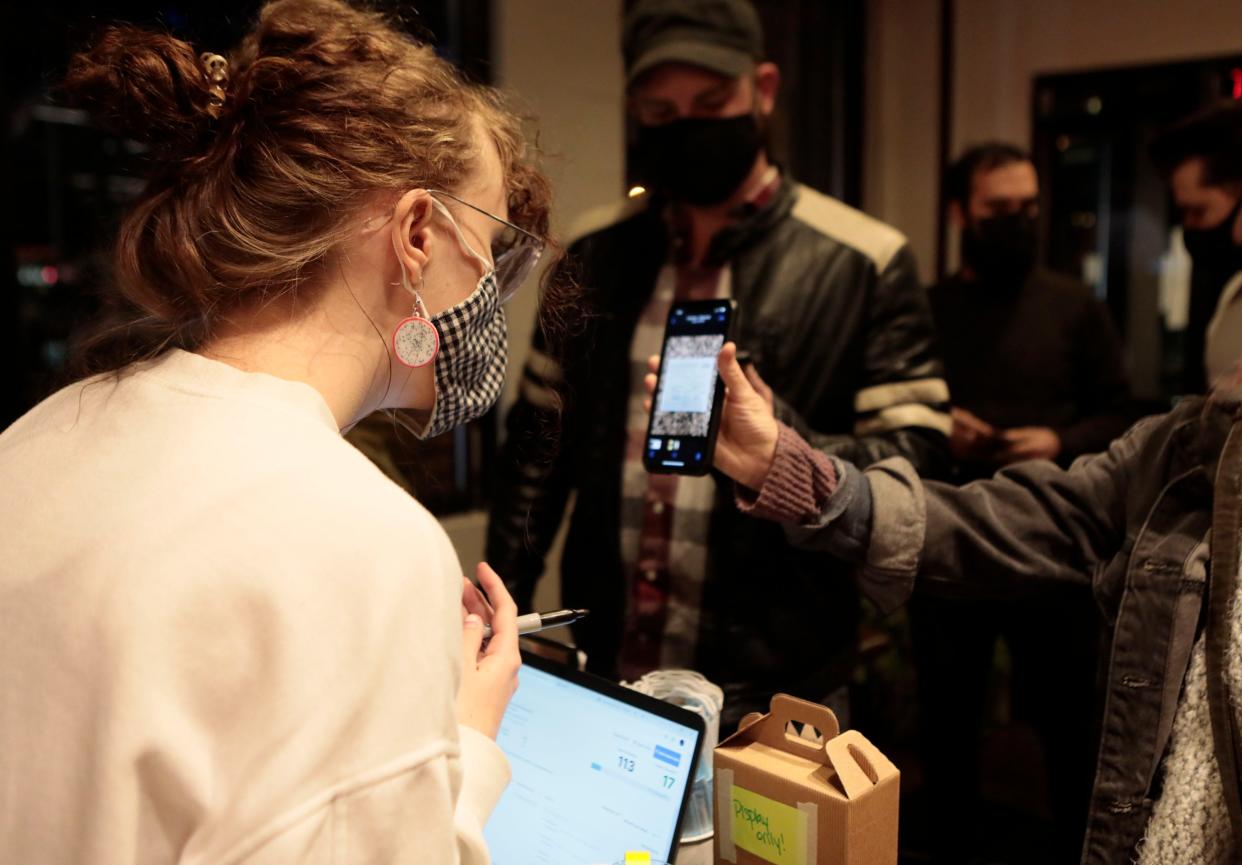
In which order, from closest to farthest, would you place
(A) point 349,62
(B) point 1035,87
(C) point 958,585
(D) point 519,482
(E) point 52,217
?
(A) point 349,62 < (C) point 958,585 < (D) point 519,482 < (E) point 52,217 < (B) point 1035,87

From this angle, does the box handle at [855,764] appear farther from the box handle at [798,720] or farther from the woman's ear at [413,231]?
the woman's ear at [413,231]

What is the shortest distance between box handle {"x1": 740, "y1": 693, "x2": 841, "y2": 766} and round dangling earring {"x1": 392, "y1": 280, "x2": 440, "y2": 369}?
470mm

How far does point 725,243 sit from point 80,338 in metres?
1.05

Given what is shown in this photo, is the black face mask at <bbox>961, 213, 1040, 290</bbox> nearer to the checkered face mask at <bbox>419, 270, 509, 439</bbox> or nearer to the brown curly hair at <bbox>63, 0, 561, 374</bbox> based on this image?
the checkered face mask at <bbox>419, 270, 509, 439</bbox>

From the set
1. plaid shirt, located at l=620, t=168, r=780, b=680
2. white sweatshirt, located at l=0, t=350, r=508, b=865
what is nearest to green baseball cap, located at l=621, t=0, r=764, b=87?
plaid shirt, located at l=620, t=168, r=780, b=680

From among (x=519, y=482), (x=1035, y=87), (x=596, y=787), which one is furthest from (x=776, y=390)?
(x=1035, y=87)

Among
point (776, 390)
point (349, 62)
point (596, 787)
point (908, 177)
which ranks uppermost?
point (908, 177)

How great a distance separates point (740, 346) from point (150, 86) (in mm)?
1062

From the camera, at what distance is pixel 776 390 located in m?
1.77

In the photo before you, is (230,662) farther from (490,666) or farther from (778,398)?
(778,398)

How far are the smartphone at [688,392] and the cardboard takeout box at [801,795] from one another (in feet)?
1.32

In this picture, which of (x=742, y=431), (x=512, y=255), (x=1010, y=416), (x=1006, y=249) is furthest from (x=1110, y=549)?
(x=1006, y=249)

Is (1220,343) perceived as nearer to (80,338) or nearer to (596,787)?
(596,787)

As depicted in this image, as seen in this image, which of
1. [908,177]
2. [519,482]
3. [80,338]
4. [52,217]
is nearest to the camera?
[80,338]
